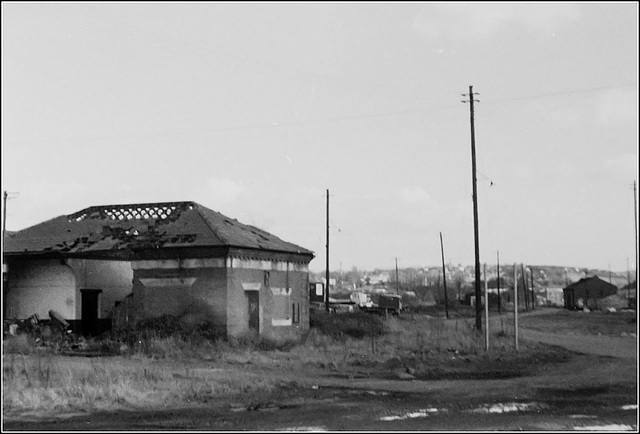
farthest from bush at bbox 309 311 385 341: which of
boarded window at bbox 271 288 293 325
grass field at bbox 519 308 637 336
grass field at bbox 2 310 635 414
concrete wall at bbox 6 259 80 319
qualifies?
grass field at bbox 519 308 637 336

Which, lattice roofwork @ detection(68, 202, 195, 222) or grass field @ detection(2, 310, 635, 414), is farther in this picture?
lattice roofwork @ detection(68, 202, 195, 222)

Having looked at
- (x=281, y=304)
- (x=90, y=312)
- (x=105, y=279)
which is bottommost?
(x=90, y=312)

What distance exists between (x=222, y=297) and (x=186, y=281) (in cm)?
142

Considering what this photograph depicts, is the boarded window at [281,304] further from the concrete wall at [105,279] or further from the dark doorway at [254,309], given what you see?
the concrete wall at [105,279]

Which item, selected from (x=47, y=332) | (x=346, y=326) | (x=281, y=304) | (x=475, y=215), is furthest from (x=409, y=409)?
(x=346, y=326)

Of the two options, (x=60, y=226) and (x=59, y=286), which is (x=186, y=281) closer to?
(x=59, y=286)

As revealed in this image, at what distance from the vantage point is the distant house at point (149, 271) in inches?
999

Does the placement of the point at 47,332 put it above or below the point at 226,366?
above

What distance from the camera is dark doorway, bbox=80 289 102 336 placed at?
88.0 ft

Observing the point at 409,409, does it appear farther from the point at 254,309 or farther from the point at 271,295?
the point at 271,295

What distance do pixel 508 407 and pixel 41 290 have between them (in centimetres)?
1815

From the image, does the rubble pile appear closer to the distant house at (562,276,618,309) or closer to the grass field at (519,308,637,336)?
the grass field at (519,308,637,336)

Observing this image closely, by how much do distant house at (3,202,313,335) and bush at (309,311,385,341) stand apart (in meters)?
3.80

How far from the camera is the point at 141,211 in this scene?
2894cm
